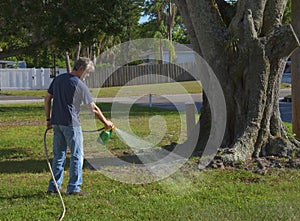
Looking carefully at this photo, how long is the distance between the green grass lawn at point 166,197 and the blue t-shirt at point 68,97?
104 centimetres

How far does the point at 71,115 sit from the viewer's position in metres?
7.12

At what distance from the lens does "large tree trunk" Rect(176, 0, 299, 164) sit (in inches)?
371

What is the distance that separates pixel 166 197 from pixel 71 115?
1.68 meters

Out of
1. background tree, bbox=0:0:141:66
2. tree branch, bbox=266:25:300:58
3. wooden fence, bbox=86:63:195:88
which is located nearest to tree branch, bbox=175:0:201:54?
tree branch, bbox=266:25:300:58

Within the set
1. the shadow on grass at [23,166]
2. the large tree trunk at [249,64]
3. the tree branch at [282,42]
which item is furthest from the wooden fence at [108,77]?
the tree branch at [282,42]

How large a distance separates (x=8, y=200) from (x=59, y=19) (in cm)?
1504

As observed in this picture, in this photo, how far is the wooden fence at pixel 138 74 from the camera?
45044 mm

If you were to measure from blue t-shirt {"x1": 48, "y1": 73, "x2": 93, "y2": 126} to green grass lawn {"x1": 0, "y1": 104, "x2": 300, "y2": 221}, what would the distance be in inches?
40.9

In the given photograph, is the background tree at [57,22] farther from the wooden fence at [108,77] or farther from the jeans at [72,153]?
the wooden fence at [108,77]

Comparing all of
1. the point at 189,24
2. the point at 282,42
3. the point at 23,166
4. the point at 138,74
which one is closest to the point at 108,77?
the point at 138,74

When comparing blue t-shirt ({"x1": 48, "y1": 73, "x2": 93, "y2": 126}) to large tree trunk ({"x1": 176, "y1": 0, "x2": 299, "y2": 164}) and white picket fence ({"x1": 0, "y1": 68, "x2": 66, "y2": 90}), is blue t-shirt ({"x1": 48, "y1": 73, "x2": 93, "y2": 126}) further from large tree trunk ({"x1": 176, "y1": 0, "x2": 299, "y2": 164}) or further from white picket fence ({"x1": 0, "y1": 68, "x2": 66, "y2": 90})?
white picket fence ({"x1": 0, "y1": 68, "x2": 66, "y2": 90})

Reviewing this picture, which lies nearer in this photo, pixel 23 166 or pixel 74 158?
pixel 74 158

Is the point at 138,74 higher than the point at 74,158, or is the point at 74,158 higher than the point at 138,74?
the point at 138,74

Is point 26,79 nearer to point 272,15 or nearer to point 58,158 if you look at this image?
point 272,15
